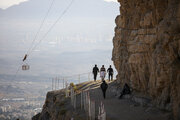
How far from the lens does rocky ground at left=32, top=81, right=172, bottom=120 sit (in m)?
27.2

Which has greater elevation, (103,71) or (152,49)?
(152,49)

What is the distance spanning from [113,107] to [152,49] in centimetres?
464

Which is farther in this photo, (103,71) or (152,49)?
(103,71)

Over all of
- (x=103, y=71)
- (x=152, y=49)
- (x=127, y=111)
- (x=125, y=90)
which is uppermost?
(x=152, y=49)

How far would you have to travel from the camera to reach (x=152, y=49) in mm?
30391

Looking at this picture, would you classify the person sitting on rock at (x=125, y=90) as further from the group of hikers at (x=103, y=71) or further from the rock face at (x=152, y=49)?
the group of hikers at (x=103, y=71)

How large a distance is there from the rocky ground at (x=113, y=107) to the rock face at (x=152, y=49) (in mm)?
694

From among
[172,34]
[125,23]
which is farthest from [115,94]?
[172,34]

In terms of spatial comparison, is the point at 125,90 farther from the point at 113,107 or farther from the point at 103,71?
the point at 103,71

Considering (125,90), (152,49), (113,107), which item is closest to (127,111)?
(113,107)

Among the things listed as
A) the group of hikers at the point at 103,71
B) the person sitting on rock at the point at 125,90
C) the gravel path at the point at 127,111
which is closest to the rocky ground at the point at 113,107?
the gravel path at the point at 127,111

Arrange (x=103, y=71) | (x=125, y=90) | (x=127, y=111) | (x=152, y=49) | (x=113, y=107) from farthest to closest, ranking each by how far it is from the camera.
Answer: (x=103, y=71)
(x=125, y=90)
(x=113, y=107)
(x=152, y=49)
(x=127, y=111)

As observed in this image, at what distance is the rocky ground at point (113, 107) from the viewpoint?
27203 millimetres

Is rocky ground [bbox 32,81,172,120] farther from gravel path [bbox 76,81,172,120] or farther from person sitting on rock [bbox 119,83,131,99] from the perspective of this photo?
person sitting on rock [bbox 119,83,131,99]
